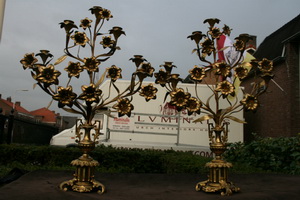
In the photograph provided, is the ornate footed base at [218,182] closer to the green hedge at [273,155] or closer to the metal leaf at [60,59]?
the metal leaf at [60,59]

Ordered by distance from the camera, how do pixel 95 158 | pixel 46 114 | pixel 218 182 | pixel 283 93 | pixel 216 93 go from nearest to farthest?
pixel 218 182 < pixel 216 93 < pixel 95 158 < pixel 283 93 < pixel 46 114

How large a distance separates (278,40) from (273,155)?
10.3 m

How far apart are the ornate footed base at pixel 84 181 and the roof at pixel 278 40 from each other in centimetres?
1191

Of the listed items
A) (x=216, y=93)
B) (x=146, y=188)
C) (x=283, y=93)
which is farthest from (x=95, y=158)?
(x=283, y=93)

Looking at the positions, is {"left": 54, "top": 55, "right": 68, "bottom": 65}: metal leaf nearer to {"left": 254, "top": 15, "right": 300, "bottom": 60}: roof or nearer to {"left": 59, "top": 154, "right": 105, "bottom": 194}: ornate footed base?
{"left": 59, "top": 154, "right": 105, "bottom": 194}: ornate footed base

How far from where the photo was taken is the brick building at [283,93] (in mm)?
11766

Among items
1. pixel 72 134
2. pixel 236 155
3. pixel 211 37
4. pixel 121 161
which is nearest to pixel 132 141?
pixel 72 134

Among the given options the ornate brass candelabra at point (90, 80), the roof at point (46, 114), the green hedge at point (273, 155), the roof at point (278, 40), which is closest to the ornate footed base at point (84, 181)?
the ornate brass candelabra at point (90, 80)

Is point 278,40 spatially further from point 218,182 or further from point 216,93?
point 218,182

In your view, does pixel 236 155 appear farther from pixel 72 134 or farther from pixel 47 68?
pixel 72 134

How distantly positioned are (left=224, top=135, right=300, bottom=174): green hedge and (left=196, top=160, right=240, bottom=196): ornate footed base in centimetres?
314

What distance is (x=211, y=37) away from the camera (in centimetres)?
310

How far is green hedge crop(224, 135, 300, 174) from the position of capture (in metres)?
5.47

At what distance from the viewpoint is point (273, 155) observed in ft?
19.2
